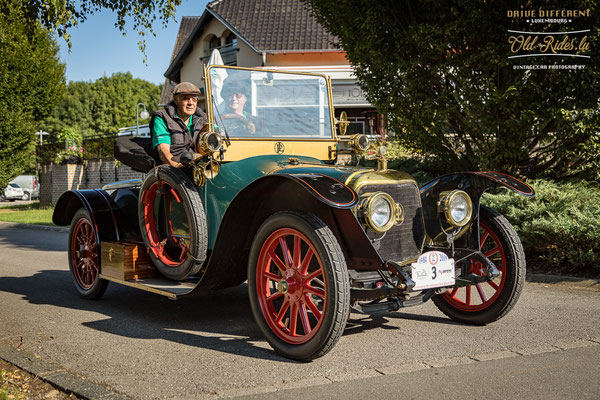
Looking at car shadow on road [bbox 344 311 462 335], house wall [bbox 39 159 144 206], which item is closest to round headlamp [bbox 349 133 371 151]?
car shadow on road [bbox 344 311 462 335]

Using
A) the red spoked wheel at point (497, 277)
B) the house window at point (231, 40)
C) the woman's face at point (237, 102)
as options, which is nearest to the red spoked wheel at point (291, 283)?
the red spoked wheel at point (497, 277)

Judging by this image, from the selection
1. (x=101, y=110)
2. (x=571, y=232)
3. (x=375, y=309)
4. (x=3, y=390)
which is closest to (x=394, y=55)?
(x=571, y=232)

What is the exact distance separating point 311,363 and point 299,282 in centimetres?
55

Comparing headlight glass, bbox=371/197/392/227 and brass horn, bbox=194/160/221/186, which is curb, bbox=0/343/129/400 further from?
headlight glass, bbox=371/197/392/227

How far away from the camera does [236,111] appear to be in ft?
18.1

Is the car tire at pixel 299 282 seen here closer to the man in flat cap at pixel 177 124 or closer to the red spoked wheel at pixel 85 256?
the man in flat cap at pixel 177 124

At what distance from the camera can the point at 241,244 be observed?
478 cm

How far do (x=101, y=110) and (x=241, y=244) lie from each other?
66.3 meters

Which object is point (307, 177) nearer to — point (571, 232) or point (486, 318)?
point (486, 318)

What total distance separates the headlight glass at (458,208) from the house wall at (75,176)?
2018 centimetres

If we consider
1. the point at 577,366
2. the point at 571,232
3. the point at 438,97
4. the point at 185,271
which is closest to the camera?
the point at 577,366

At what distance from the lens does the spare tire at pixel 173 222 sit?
16.4ft

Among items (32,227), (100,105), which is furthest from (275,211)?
(100,105)

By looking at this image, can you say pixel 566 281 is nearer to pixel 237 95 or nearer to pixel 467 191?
pixel 467 191
